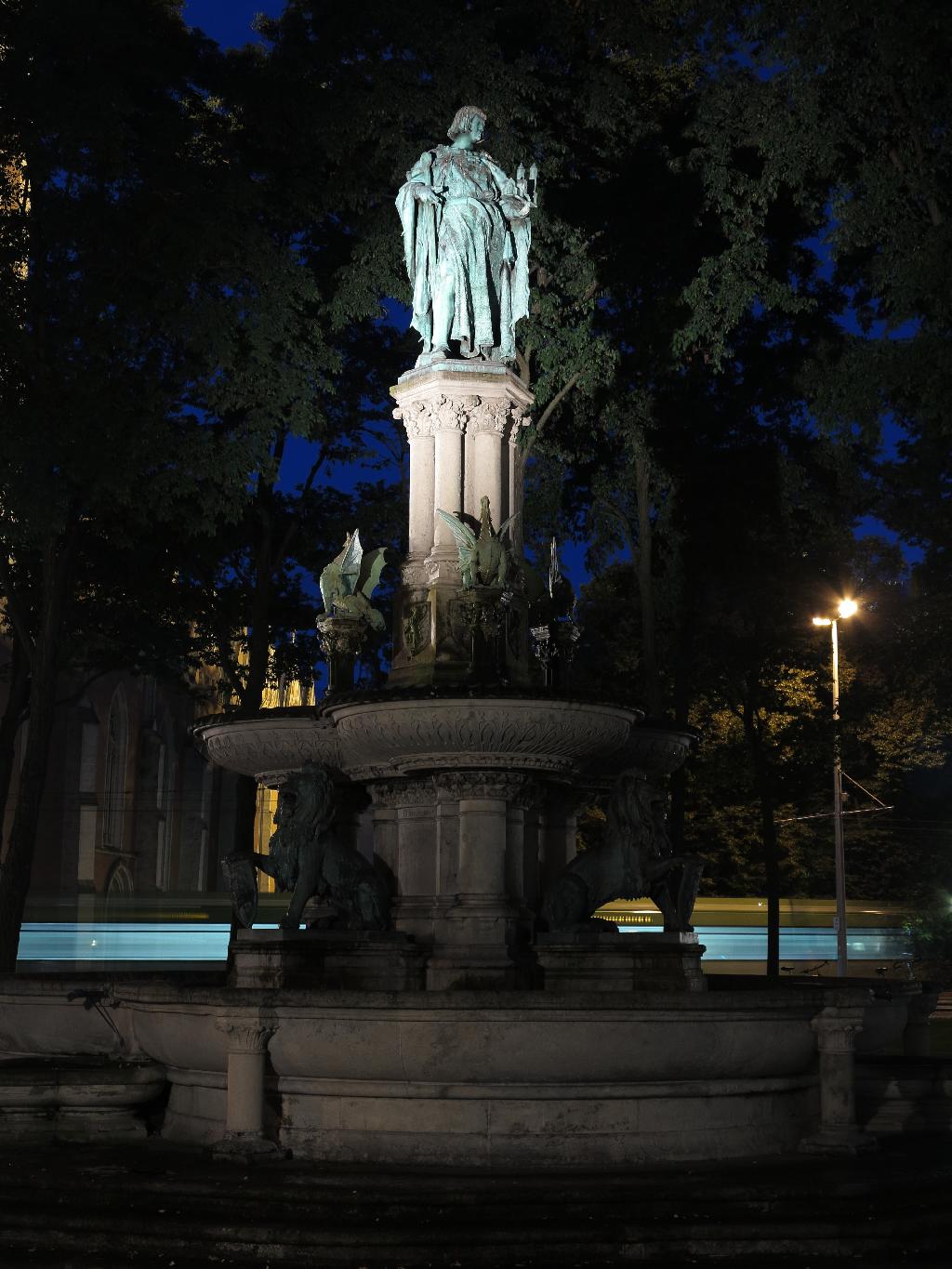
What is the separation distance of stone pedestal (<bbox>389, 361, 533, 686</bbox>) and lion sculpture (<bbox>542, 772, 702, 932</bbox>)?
190cm

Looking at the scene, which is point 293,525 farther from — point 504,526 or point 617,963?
point 617,963

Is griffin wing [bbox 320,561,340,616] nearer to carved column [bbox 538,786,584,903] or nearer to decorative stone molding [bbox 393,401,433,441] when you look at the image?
decorative stone molding [bbox 393,401,433,441]

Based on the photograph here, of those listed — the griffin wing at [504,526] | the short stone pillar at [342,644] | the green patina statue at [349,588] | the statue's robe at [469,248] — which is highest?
the statue's robe at [469,248]

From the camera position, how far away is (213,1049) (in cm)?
1048

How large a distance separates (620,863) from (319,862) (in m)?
2.25

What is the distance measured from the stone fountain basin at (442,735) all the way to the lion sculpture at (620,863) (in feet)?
1.43

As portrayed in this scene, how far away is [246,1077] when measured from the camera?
1005 centimetres

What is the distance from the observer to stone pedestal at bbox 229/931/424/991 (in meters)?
12.5

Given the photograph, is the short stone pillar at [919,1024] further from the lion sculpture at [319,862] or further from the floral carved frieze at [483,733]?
the lion sculpture at [319,862]

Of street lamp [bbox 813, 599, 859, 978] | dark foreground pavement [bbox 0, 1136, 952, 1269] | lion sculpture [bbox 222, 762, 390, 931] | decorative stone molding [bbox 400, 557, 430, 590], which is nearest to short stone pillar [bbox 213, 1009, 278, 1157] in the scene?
dark foreground pavement [bbox 0, 1136, 952, 1269]

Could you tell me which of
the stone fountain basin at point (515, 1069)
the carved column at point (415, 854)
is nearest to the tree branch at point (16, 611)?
the carved column at point (415, 854)

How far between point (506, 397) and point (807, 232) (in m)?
14.2

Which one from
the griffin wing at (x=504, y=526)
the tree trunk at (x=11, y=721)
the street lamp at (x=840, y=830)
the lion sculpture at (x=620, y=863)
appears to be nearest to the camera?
the lion sculpture at (x=620, y=863)

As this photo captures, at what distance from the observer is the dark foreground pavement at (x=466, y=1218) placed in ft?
27.4
